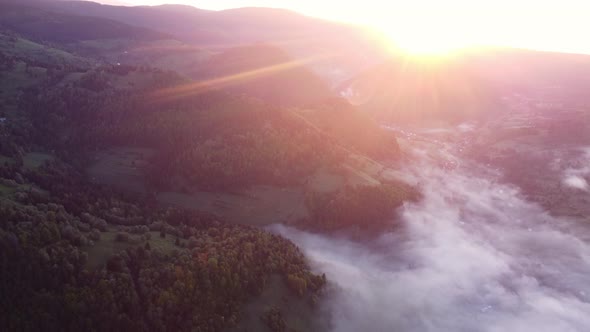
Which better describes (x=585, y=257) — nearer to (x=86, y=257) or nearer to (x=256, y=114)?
(x=256, y=114)

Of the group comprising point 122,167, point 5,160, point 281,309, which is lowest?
point 281,309

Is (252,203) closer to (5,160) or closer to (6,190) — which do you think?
(6,190)

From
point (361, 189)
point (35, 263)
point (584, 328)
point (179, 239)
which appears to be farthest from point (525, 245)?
point (35, 263)

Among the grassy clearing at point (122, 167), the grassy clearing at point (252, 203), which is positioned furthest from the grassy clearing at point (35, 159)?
the grassy clearing at point (252, 203)

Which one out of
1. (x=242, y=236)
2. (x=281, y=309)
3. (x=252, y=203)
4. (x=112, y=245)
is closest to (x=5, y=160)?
(x=112, y=245)

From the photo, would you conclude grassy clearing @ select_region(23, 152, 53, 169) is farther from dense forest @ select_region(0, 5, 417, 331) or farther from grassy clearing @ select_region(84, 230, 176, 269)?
grassy clearing @ select_region(84, 230, 176, 269)

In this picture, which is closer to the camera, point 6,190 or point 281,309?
point 281,309

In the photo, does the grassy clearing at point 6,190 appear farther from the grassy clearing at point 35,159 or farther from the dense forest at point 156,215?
the grassy clearing at point 35,159
